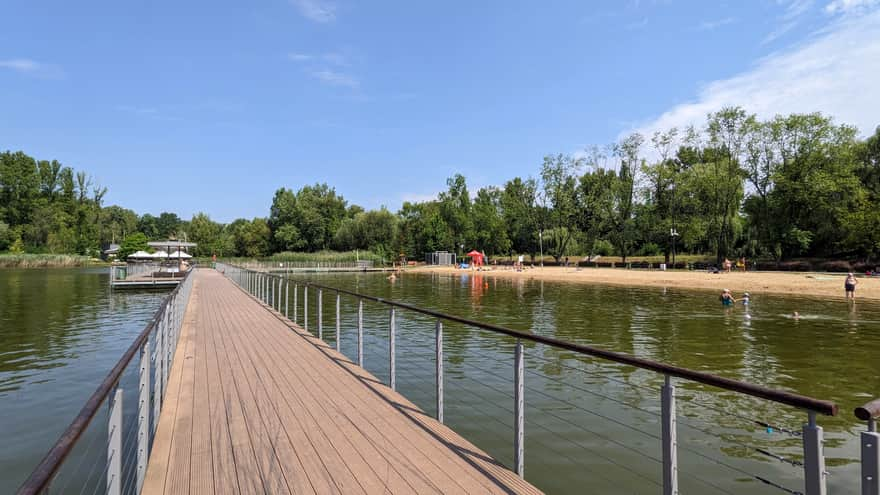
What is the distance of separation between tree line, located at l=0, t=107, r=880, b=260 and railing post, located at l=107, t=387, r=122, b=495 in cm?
4177

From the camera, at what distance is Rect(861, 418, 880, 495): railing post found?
159cm

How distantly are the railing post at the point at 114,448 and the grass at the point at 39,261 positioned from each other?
74.3 m

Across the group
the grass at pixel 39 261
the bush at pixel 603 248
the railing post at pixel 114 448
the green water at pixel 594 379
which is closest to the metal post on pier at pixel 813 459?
the green water at pixel 594 379

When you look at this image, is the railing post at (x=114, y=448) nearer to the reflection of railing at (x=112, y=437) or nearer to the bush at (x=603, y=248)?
the reflection of railing at (x=112, y=437)

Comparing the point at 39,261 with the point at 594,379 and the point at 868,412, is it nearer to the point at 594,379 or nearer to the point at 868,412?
the point at 594,379

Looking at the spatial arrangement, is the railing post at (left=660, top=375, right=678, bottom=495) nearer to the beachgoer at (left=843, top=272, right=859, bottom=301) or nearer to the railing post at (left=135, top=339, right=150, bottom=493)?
the railing post at (left=135, top=339, right=150, bottom=493)

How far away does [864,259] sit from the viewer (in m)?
34.7

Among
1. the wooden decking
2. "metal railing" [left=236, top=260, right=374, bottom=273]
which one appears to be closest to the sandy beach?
the wooden decking

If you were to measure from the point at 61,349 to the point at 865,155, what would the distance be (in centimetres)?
5009

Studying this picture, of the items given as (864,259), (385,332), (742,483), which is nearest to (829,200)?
(864,259)

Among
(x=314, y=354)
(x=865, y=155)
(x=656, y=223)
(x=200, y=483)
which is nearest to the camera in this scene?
(x=200, y=483)

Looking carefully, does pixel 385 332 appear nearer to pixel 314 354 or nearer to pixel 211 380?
pixel 314 354

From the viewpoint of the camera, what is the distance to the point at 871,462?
1.62 metres

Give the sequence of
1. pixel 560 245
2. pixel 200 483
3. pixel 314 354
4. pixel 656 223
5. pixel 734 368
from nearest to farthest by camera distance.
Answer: pixel 200 483, pixel 314 354, pixel 734 368, pixel 656 223, pixel 560 245
